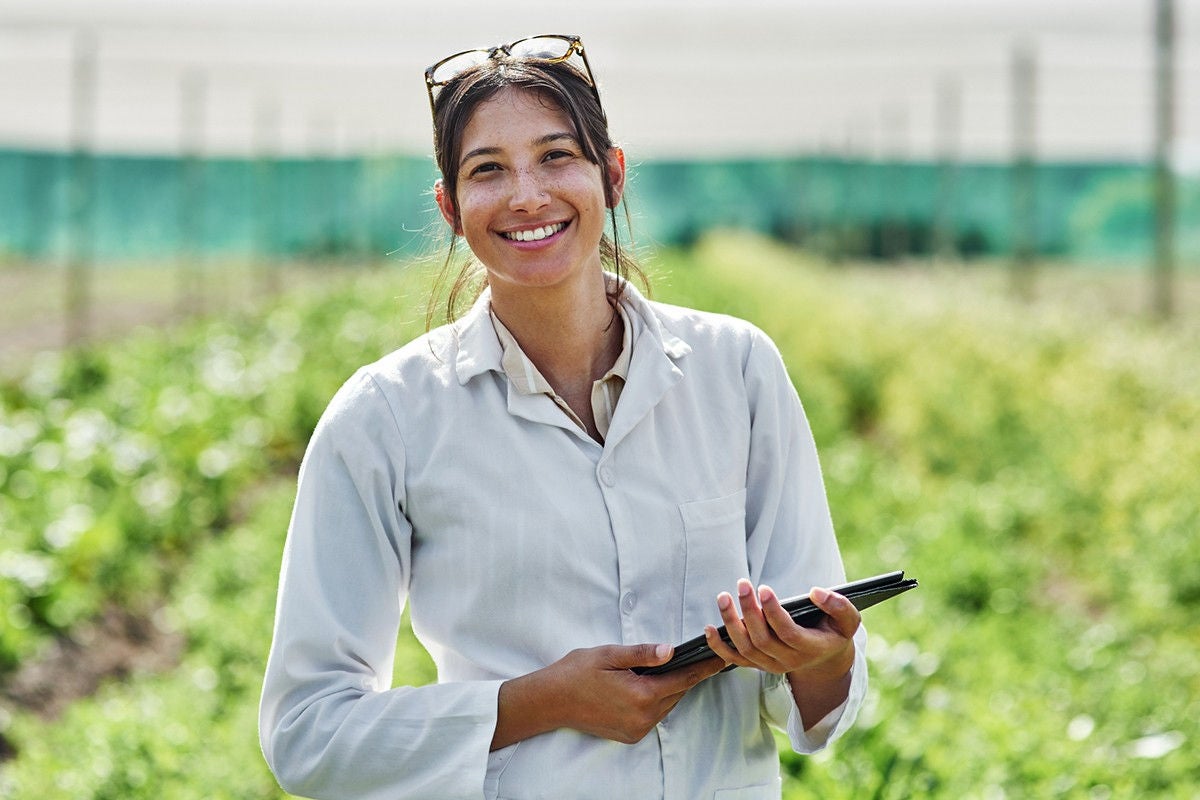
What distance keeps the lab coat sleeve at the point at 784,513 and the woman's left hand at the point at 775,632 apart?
14 cm

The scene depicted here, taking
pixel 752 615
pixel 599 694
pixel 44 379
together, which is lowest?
pixel 44 379

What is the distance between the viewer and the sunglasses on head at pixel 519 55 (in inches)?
68.6

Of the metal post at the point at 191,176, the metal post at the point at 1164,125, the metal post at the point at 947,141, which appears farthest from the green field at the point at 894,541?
the metal post at the point at 947,141

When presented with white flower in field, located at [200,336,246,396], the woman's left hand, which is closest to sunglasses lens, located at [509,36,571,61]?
the woman's left hand

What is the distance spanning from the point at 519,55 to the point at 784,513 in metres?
0.63

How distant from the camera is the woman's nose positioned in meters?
1.68

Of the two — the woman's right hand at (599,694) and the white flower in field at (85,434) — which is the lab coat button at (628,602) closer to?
the woman's right hand at (599,694)

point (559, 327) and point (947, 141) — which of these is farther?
point (947, 141)

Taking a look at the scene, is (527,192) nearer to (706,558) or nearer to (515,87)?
(515,87)

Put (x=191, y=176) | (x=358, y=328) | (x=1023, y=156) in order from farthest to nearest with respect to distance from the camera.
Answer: (x=191, y=176) < (x=1023, y=156) < (x=358, y=328)

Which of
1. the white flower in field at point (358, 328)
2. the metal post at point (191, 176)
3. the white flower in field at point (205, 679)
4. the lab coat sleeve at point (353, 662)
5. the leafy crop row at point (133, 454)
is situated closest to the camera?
the lab coat sleeve at point (353, 662)

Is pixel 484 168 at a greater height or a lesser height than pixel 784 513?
greater

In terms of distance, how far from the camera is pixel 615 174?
183 centimetres

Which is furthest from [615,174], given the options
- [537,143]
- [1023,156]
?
[1023,156]
